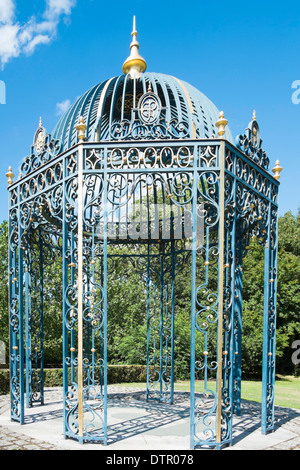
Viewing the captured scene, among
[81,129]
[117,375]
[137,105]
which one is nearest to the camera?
[81,129]

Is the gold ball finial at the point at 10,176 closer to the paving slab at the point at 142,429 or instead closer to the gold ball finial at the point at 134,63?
the gold ball finial at the point at 134,63

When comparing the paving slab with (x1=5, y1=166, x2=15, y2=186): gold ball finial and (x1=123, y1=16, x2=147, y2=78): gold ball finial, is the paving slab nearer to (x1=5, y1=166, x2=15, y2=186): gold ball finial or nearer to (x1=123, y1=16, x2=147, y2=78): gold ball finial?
(x1=5, y1=166, x2=15, y2=186): gold ball finial

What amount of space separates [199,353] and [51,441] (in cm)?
1039

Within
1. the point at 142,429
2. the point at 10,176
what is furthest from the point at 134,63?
the point at 142,429

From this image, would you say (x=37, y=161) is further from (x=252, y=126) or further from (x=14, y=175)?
(x=252, y=126)

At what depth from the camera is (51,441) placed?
4.92 meters

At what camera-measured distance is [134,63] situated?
6703 mm

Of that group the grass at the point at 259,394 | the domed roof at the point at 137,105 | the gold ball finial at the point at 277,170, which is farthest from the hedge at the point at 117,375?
the gold ball finial at the point at 277,170

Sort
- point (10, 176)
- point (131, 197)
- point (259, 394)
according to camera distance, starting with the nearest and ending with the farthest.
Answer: point (131, 197)
point (10, 176)
point (259, 394)

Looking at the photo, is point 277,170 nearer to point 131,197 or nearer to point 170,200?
point 170,200

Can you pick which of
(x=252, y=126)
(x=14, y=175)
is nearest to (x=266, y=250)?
(x=252, y=126)

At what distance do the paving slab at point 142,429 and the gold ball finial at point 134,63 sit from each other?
597 cm

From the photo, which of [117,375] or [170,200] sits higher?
[170,200]

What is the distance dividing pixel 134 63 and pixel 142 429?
630 cm
